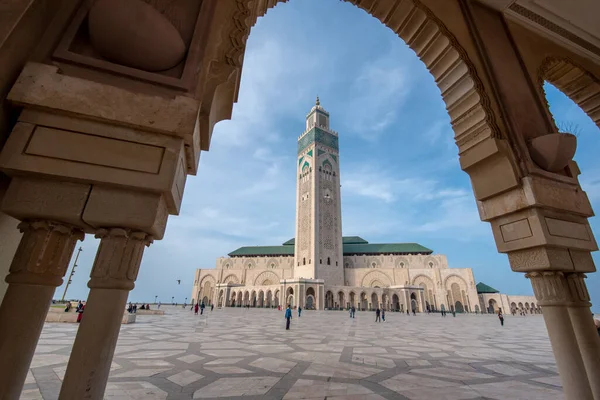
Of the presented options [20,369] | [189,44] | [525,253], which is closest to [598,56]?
[525,253]

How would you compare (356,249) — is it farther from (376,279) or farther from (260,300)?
(260,300)

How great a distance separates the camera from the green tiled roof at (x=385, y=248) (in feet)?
141

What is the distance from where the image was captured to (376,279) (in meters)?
37.7

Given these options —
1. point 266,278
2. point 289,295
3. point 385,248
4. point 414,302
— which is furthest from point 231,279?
point 414,302

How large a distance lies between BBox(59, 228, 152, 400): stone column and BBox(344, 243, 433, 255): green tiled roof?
4480cm

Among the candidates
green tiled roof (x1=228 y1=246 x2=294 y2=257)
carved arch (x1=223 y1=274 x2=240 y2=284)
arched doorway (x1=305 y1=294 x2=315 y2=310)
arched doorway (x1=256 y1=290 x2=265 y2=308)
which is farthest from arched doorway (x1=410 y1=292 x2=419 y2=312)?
carved arch (x1=223 y1=274 x2=240 y2=284)

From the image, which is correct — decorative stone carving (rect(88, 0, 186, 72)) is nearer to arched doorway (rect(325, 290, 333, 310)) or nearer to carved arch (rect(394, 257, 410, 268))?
arched doorway (rect(325, 290, 333, 310))

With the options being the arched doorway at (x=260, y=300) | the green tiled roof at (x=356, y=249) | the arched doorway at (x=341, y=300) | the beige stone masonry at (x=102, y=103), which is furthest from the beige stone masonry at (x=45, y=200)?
the green tiled roof at (x=356, y=249)

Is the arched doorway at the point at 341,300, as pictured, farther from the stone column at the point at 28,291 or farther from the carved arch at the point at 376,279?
the stone column at the point at 28,291

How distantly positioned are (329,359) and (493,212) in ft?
9.82

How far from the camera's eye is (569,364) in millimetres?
1747

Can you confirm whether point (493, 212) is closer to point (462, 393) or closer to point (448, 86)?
point (448, 86)

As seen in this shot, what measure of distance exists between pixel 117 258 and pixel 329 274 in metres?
33.4

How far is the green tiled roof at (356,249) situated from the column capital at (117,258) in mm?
44656
